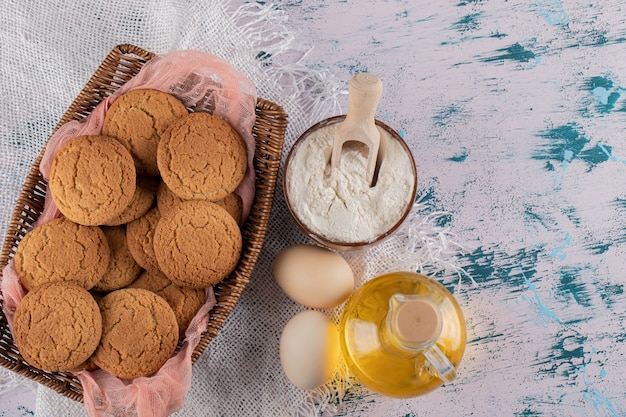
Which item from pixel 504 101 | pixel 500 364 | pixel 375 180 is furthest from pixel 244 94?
pixel 500 364

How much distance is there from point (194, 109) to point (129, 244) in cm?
24

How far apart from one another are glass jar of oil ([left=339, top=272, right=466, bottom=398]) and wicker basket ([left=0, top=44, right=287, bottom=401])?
0.19 metres

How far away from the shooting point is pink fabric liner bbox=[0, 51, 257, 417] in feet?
3.03

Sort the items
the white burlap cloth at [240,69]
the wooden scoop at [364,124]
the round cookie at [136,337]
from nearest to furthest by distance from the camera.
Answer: the wooden scoop at [364,124]
the round cookie at [136,337]
the white burlap cloth at [240,69]

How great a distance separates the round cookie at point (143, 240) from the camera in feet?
3.19

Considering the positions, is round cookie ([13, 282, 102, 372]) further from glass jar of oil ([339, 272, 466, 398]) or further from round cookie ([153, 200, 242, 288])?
glass jar of oil ([339, 272, 466, 398])

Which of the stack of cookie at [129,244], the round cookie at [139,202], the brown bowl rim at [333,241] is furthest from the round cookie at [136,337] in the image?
the brown bowl rim at [333,241]

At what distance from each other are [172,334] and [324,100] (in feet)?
1.61

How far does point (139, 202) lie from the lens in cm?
99

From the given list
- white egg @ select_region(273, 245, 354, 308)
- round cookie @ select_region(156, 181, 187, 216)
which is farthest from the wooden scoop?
round cookie @ select_region(156, 181, 187, 216)

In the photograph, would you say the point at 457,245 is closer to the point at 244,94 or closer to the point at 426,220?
the point at 426,220

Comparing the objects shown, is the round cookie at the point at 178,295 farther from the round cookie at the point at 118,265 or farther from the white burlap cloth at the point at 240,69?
the white burlap cloth at the point at 240,69

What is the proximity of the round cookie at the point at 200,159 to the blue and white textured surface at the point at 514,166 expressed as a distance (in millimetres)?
216

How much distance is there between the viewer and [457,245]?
1146mm
